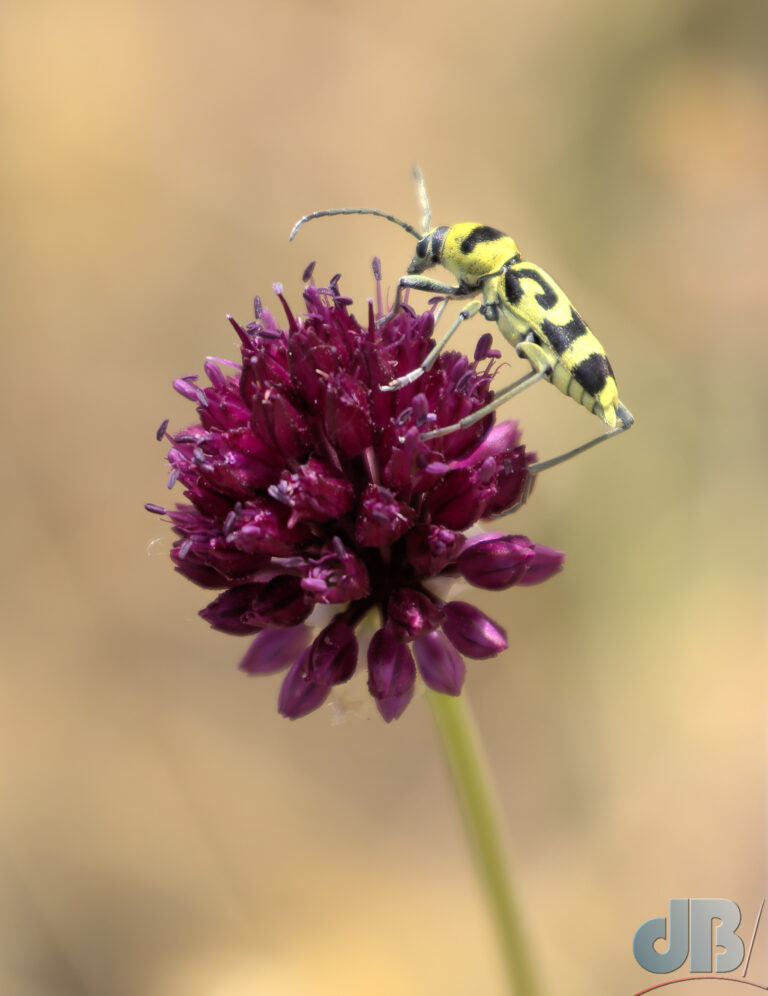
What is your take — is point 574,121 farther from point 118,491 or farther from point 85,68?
point 118,491

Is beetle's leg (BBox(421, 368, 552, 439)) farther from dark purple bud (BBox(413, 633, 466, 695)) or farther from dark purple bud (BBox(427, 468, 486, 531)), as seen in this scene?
dark purple bud (BBox(413, 633, 466, 695))

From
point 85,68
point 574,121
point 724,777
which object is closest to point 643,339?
point 574,121

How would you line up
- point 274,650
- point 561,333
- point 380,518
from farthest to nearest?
point 274,650 → point 561,333 → point 380,518

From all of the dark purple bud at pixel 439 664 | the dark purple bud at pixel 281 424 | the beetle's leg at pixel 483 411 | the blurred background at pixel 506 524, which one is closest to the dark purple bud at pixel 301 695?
the dark purple bud at pixel 439 664

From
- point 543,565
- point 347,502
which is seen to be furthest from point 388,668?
point 543,565

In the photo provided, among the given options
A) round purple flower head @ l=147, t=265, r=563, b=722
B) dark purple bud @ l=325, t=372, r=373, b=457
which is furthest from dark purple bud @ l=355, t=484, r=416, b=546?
dark purple bud @ l=325, t=372, r=373, b=457

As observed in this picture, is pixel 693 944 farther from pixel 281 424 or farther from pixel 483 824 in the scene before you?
pixel 281 424

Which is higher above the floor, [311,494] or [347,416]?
[347,416]
